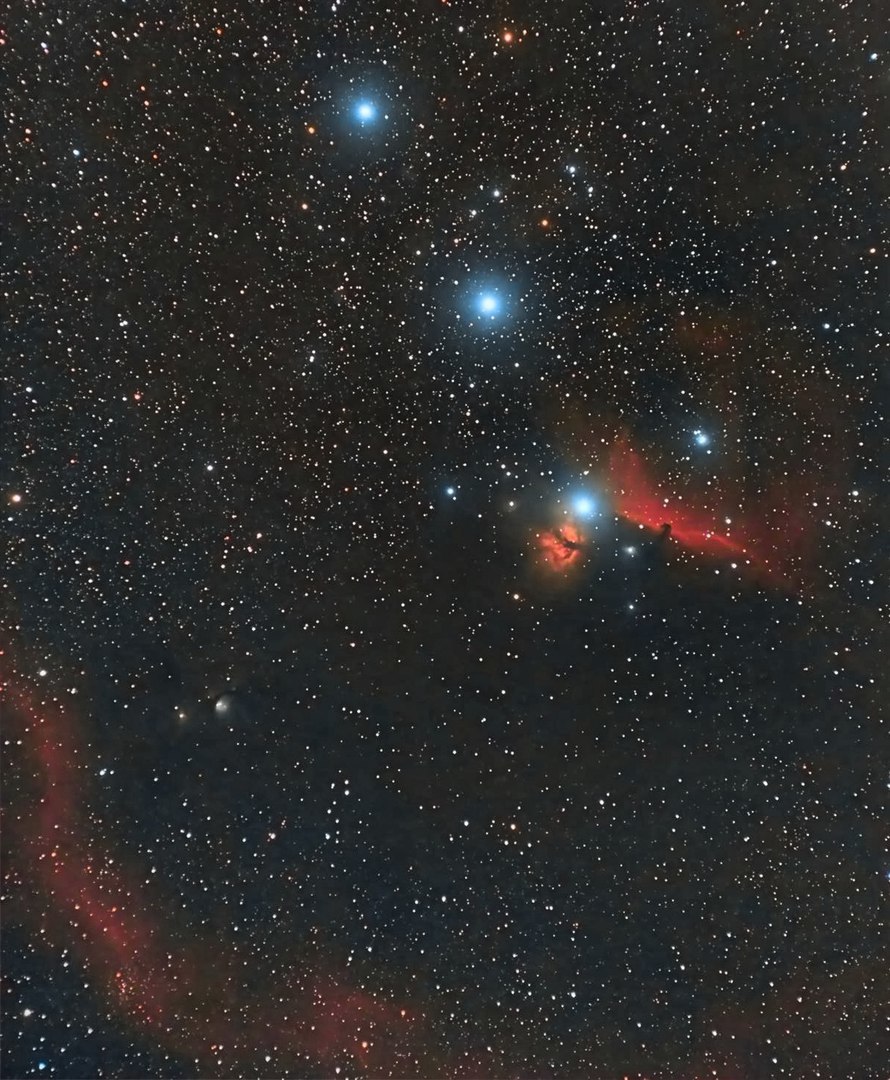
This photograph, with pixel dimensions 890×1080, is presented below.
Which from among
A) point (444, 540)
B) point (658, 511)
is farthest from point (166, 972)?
point (658, 511)

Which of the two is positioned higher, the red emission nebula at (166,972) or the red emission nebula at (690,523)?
the red emission nebula at (690,523)

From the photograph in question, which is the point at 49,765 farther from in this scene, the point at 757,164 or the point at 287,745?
the point at 757,164

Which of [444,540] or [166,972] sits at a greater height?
[444,540]

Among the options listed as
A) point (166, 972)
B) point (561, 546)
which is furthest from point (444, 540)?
point (166, 972)

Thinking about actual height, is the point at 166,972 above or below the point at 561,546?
below

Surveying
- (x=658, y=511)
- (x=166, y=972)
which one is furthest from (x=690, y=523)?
(x=166, y=972)

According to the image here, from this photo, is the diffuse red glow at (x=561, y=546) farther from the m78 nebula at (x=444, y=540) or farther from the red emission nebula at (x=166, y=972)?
the red emission nebula at (x=166, y=972)

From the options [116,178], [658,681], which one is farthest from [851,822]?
[116,178]

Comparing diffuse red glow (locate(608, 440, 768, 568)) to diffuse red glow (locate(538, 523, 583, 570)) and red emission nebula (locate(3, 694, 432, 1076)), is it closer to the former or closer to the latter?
diffuse red glow (locate(538, 523, 583, 570))

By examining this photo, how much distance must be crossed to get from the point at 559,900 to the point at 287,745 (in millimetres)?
207

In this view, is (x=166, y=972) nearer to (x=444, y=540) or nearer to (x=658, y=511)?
(x=444, y=540)

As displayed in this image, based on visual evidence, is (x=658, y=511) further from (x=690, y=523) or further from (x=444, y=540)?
(x=444, y=540)

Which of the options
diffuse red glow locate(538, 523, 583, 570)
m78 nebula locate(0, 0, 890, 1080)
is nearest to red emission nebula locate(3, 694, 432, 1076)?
m78 nebula locate(0, 0, 890, 1080)

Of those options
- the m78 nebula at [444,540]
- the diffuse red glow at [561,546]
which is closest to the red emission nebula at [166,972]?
the m78 nebula at [444,540]
